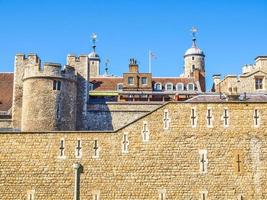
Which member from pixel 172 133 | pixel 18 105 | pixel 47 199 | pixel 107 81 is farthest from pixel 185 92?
pixel 47 199

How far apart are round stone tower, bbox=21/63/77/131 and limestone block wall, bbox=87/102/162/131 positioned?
278 centimetres

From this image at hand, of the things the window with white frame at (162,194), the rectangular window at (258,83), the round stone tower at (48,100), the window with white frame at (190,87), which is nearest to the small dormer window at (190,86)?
the window with white frame at (190,87)

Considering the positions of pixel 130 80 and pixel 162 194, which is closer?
pixel 162 194

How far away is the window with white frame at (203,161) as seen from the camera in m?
32.9

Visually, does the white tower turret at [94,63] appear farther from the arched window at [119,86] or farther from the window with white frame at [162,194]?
the window with white frame at [162,194]

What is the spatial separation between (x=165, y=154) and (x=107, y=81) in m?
24.2

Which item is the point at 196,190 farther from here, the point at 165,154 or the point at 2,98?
the point at 2,98

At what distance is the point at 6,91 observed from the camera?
49438 mm

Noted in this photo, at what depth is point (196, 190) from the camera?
1284 inches

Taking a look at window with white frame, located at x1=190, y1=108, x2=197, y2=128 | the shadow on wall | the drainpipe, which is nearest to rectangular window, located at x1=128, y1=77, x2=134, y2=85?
the shadow on wall

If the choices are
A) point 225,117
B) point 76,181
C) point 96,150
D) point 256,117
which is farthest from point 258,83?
point 76,181

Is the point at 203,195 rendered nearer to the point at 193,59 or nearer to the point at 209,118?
the point at 209,118

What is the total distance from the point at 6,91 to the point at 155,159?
69.8 feet

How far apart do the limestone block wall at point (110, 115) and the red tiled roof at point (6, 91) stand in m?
7.55
